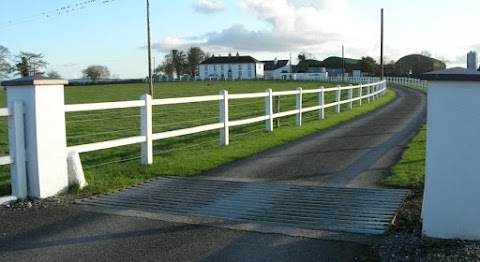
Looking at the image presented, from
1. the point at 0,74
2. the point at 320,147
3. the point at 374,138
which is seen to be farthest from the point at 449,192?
the point at 0,74

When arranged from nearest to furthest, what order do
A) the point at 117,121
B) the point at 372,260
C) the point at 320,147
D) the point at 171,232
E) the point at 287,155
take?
the point at 372,260 → the point at 171,232 → the point at 287,155 → the point at 320,147 → the point at 117,121

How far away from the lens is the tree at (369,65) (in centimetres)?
10830

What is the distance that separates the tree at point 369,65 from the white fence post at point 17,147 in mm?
103849

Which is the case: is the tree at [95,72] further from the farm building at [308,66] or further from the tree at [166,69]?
the farm building at [308,66]

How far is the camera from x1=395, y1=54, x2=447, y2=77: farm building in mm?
95475

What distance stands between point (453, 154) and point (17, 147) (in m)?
5.18

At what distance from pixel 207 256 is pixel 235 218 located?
1320mm

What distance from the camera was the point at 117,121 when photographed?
A: 20.4m

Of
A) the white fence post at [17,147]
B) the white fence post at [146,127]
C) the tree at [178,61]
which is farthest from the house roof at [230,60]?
the white fence post at [17,147]

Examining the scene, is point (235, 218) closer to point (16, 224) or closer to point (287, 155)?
point (16, 224)

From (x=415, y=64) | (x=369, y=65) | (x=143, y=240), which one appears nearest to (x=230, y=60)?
(x=369, y=65)

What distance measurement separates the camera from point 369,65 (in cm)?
10931

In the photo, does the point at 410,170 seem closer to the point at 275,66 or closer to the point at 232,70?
the point at 232,70

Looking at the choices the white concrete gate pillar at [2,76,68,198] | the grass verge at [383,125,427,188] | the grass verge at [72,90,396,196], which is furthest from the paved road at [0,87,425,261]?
the grass verge at [72,90,396,196]
